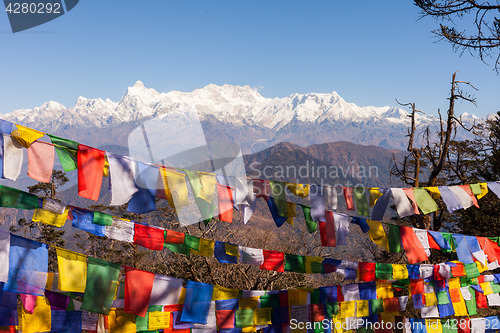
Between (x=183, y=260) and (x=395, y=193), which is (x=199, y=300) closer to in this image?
(x=395, y=193)

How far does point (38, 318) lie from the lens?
4.75m

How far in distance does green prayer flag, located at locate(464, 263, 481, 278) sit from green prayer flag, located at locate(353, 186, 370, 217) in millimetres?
2446

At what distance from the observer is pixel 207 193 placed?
586cm

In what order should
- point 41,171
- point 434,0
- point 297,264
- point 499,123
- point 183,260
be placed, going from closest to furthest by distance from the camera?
point 41,171, point 297,264, point 434,0, point 183,260, point 499,123

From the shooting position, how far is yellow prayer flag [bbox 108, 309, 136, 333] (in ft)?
16.9

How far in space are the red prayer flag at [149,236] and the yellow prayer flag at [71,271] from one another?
75 centimetres

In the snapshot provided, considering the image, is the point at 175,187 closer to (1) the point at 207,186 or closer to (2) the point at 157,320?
(1) the point at 207,186

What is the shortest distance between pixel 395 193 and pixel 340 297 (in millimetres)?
2327

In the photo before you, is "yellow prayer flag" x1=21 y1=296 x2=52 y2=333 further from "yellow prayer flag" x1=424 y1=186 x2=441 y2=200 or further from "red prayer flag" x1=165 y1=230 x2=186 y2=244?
"yellow prayer flag" x1=424 y1=186 x2=441 y2=200

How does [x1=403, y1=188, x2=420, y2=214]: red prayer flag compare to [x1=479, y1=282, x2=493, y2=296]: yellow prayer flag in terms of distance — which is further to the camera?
[x1=479, y1=282, x2=493, y2=296]: yellow prayer flag

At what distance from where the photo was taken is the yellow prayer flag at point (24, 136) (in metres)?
4.38

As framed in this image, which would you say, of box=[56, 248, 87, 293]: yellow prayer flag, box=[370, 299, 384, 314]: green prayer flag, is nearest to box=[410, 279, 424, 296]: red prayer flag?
box=[370, 299, 384, 314]: green prayer flag

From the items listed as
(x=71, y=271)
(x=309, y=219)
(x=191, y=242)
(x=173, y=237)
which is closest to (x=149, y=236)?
(x=173, y=237)

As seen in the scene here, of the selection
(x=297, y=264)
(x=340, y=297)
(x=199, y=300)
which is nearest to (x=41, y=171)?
(x=199, y=300)
